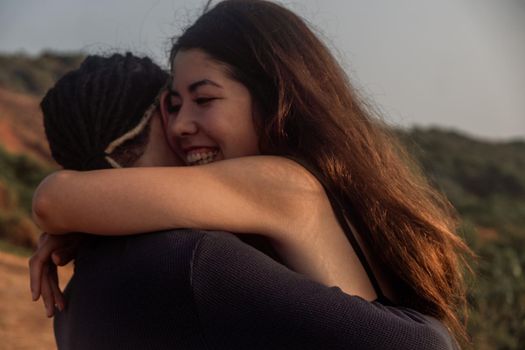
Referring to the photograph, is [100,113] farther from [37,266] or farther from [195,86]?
[37,266]

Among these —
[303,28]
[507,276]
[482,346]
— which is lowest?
[507,276]

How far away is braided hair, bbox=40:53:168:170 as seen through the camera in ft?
6.40

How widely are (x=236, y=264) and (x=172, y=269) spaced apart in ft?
0.47

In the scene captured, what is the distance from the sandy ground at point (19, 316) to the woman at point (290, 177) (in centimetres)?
564

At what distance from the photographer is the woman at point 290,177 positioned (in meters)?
1.74

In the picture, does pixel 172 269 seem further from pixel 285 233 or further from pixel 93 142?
pixel 93 142

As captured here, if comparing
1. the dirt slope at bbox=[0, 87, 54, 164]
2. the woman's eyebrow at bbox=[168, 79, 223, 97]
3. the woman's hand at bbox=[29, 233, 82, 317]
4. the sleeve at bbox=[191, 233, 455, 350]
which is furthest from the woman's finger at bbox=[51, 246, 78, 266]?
the dirt slope at bbox=[0, 87, 54, 164]

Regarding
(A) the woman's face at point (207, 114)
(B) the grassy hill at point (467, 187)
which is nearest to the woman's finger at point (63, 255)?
(A) the woman's face at point (207, 114)

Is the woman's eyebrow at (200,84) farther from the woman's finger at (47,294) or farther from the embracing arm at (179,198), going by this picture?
the woman's finger at (47,294)

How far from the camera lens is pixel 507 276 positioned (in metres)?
10.4

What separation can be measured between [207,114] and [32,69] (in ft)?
157

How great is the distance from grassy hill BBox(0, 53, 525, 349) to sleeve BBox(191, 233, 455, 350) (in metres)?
1.32

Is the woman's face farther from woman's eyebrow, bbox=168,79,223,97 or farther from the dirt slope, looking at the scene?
the dirt slope

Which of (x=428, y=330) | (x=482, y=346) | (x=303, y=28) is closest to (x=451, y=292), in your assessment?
(x=428, y=330)
